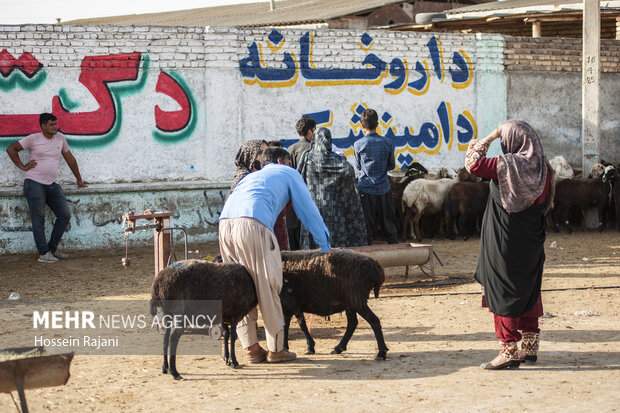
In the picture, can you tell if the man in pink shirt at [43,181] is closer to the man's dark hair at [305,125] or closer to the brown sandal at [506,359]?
the man's dark hair at [305,125]

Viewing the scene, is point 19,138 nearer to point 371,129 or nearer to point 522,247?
point 371,129

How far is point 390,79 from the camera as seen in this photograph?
1392 centimetres

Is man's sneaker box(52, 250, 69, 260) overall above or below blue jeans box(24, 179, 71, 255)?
below

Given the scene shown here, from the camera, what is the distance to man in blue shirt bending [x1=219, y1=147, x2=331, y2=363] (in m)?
5.88

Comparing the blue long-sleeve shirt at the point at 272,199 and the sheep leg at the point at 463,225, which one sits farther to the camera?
the sheep leg at the point at 463,225

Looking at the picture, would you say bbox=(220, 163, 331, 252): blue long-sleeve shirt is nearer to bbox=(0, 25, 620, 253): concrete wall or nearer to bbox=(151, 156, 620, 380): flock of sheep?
bbox=(151, 156, 620, 380): flock of sheep

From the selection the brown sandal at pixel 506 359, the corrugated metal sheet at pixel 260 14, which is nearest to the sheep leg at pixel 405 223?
the brown sandal at pixel 506 359

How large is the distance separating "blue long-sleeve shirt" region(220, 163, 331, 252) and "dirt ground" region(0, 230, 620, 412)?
41.5 inches

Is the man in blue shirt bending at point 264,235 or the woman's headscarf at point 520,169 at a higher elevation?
the woman's headscarf at point 520,169

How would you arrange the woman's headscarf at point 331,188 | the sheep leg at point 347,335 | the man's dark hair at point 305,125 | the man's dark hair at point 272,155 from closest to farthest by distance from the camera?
the man's dark hair at point 272,155 < the sheep leg at point 347,335 < the woman's headscarf at point 331,188 < the man's dark hair at point 305,125

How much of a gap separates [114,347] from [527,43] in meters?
10.6

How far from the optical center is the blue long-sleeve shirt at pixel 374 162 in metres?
9.46

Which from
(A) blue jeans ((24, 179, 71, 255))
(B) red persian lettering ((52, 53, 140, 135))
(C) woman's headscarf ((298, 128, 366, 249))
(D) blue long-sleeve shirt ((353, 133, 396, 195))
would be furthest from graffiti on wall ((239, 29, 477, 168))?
(C) woman's headscarf ((298, 128, 366, 249))

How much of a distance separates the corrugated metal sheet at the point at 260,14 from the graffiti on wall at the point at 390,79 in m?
6.73
